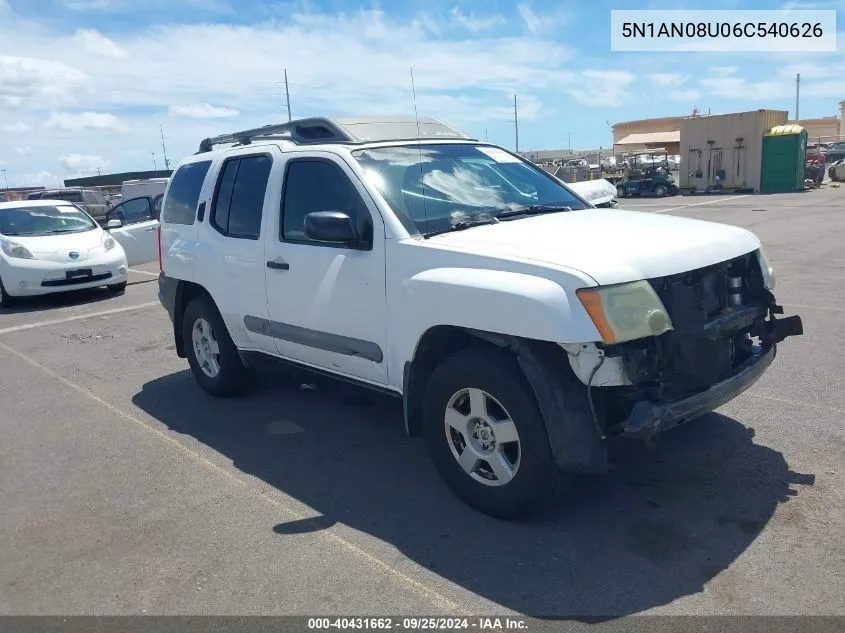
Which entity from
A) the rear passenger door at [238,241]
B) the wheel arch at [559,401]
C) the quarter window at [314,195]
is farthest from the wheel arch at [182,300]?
the wheel arch at [559,401]

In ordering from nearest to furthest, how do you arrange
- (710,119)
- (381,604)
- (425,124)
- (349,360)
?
(381,604) < (349,360) < (425,124) < (710,119)

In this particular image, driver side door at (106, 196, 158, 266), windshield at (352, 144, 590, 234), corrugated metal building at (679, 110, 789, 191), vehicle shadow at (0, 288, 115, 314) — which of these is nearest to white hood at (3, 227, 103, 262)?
vehicle shadow at (0, 288, 115, 314)

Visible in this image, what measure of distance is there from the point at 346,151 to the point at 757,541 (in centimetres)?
317

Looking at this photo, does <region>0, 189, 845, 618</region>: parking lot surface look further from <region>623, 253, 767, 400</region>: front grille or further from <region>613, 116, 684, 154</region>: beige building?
<region>613, 116, 684, 154</region>: beige building

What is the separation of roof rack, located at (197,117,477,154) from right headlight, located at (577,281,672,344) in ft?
7.23

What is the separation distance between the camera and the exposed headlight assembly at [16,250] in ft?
36.2

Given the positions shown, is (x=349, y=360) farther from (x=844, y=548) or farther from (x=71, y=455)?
A: (x=844, y=548)

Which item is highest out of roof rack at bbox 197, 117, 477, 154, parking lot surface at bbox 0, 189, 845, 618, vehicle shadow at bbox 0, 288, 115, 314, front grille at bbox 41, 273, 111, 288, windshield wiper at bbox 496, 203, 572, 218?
roof rack at bbox 197, 117, 477, 154

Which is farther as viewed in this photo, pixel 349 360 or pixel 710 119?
pixel 710 119

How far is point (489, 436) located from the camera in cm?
374

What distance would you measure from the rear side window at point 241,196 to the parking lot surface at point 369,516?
3.97ft

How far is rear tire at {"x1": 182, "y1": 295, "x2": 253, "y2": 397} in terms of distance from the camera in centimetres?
579

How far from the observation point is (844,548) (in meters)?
3.33

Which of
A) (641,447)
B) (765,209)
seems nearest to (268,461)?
(641,447)
